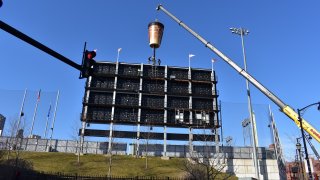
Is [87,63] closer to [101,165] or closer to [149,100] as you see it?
[101,165]

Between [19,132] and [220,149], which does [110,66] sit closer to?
[19,132]

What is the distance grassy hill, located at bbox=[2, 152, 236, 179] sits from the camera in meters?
52.0

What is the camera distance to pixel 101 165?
57375 millimetres

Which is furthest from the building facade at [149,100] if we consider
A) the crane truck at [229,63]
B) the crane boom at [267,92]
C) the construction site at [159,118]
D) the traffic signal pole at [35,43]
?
the traffic signal pole at [35,43]

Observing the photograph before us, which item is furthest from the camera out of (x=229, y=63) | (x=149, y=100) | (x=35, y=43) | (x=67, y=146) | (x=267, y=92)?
(x=67, y=146)

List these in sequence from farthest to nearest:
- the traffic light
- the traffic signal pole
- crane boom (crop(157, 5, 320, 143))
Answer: crane boom (crop(157, 5, 320, 143)) → the traffic light → the traffic signal pole

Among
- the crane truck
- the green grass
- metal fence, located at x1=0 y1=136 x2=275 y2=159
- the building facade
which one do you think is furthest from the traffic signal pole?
metal fence, located at x1=0 y1=136 x2=275 y2=159

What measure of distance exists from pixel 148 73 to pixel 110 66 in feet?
29.8

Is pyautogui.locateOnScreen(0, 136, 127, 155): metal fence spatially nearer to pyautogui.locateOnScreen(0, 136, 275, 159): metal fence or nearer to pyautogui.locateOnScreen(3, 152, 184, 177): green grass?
pyautogui.locateOnScreen(0, 136, 275, 159): metal fence

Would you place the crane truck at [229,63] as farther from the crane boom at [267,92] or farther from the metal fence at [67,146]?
the metal fence at [67,146]

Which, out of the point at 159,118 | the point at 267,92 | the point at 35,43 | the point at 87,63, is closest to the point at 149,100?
the point at 159,118

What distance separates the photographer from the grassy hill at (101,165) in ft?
171

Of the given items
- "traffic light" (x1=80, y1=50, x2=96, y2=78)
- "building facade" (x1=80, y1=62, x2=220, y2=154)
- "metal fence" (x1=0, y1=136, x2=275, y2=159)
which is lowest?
"traffic light" (x1=80, y1=50, x2=96, y2=78)

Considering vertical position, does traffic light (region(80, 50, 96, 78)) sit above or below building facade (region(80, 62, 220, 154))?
below
